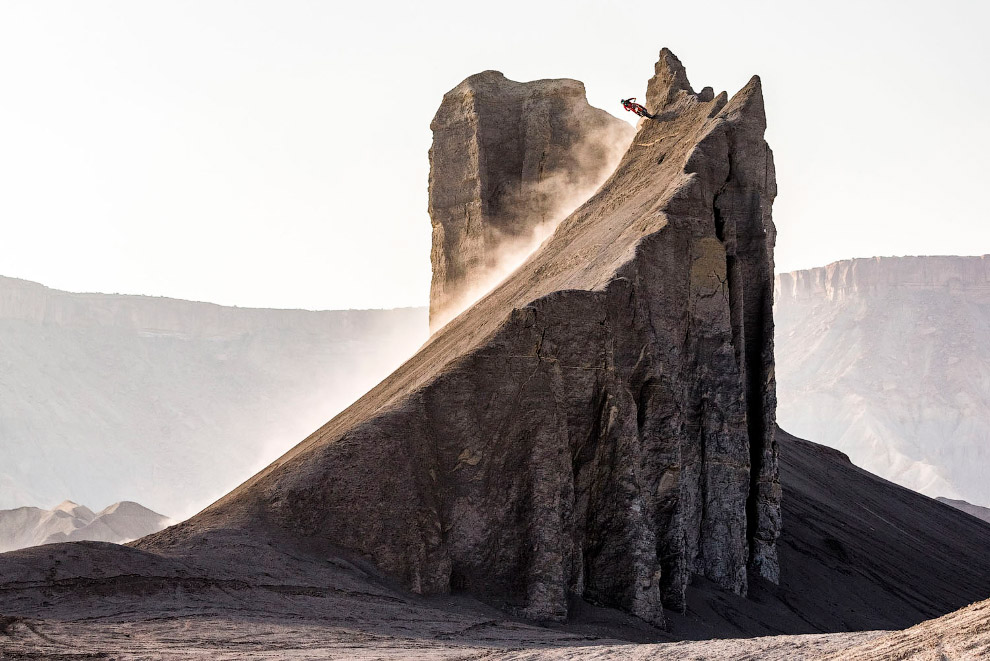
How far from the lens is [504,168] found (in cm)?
4722

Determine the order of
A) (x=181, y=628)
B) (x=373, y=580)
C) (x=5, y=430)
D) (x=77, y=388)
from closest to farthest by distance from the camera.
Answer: (x=181, y=628) < (x=373, y=580) < (x=5, y=430) < (x=77, y=388)

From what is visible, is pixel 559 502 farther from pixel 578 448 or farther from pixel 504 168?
pixel 504 168

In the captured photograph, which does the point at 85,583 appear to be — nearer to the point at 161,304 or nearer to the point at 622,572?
the point at 622,572

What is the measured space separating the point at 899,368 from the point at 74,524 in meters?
110

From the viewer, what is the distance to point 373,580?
83.8 feet

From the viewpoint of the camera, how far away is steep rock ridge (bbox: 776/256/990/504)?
153625 millimetres

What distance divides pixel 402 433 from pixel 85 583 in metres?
7.39

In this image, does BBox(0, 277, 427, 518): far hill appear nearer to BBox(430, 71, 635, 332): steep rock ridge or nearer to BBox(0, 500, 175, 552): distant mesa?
BBox(0, 500, 175, 552): distant mesa

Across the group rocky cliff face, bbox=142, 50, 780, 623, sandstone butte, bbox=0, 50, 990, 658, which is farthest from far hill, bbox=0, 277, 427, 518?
rocky cliff face, bbox=142, 50, 780, 623

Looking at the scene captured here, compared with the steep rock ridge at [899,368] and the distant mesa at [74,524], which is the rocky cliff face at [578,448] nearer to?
the distant mesa at [74,524]

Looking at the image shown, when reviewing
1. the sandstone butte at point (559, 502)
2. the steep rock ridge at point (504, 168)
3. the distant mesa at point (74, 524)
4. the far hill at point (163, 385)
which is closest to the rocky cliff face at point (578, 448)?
the sandstone butte at point (559, 502)

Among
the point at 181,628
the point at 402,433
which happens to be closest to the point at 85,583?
the point at 181,628

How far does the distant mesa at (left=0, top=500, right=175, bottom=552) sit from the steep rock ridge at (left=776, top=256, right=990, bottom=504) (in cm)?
8994

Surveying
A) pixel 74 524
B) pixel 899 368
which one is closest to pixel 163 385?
pixel 74 524
